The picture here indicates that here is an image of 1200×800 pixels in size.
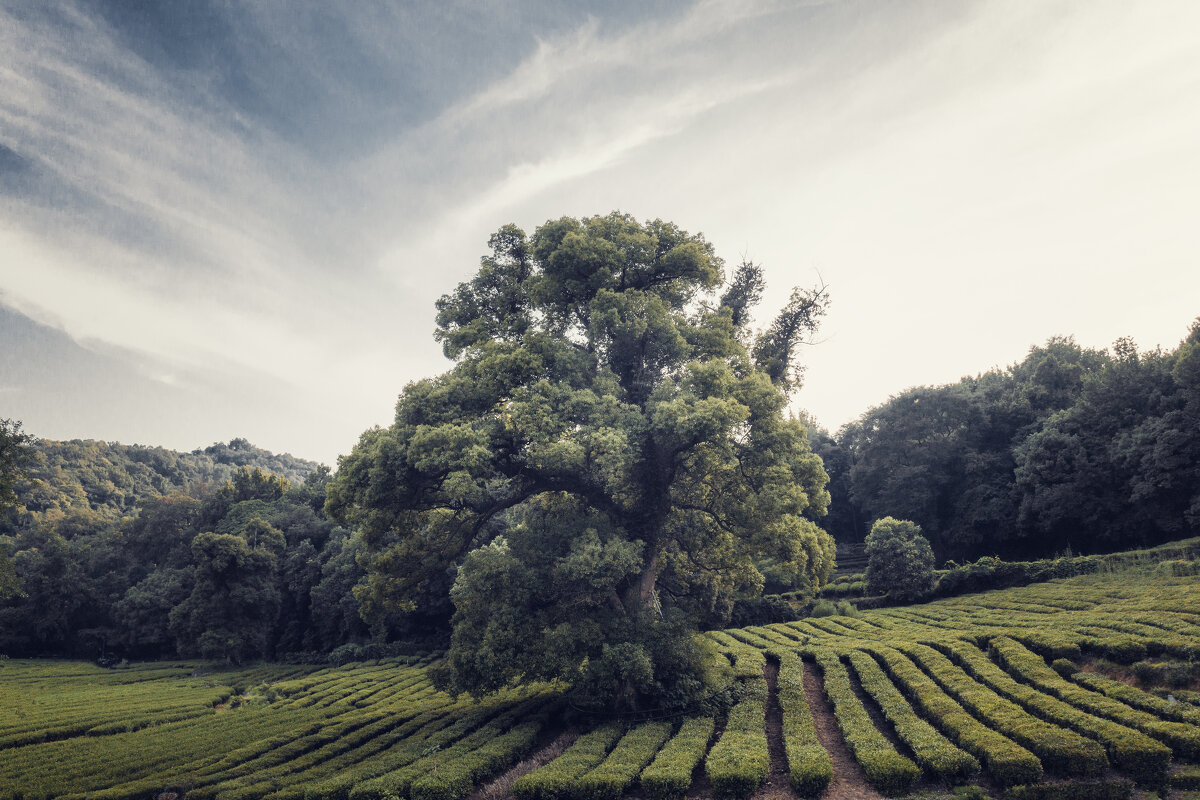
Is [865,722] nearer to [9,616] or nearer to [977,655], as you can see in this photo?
[977,655]

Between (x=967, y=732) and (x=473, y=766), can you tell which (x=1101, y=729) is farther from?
→ (x=473, y=766)

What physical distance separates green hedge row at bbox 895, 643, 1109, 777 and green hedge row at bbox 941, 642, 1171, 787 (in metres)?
0.29

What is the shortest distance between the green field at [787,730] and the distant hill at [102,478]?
176 ft

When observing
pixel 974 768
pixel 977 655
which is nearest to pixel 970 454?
pixel 977 655

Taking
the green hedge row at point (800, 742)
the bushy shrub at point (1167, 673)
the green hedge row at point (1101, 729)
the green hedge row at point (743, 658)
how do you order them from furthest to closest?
the green hedge row at point (743, 658), the bushy shrub at point (1167, 673), the green hedge row at point (800, 742), the green hedge row at point (1101, 729)

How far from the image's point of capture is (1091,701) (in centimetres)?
1279

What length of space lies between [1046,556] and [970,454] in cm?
836

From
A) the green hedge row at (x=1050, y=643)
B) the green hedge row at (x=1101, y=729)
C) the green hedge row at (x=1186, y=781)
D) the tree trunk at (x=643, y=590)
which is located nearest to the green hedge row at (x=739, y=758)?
the tree trunk at (x=643, y=590)

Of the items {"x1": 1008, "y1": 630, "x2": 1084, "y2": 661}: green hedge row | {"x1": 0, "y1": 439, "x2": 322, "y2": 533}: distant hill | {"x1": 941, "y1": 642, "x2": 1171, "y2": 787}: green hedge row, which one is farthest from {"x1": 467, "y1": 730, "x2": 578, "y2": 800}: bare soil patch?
{"x1": 0, "y1": 439, "x2": 322, "y2": 533}: distant hill

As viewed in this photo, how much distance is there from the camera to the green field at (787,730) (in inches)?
434

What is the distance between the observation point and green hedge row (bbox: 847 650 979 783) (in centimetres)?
1091

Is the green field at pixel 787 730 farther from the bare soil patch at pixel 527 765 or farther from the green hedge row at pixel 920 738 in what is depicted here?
the bare soil patch at pixel 527 765

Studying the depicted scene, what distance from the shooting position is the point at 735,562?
19578 millimetres

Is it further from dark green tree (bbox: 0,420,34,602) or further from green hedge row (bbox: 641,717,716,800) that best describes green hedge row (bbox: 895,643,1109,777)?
dark green tree (bbox: 0,420,34,602)
